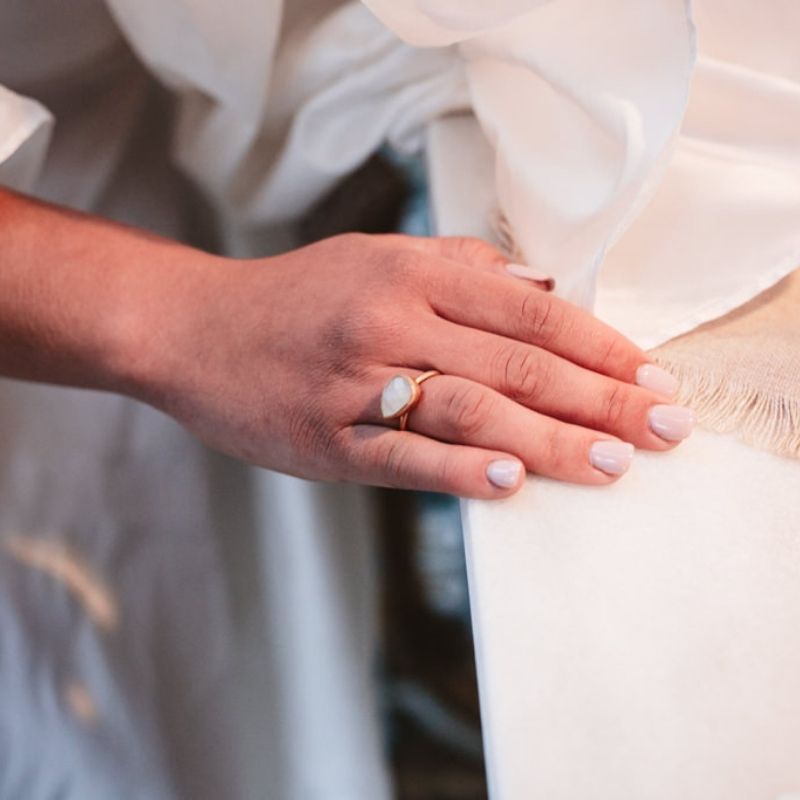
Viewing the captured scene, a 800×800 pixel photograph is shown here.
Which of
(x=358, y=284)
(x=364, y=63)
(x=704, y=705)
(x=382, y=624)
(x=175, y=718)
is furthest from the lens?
(x=382, y=624)

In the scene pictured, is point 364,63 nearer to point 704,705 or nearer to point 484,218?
point 484,218

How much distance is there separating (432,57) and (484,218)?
A: 10cm

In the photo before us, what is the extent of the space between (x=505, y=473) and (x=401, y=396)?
2.4 inches

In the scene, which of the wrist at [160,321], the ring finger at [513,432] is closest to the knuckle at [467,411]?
the ring finger at [513,432]

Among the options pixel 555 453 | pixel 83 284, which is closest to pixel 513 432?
pixel 555 453

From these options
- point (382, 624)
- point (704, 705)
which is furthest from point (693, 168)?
point (382, 624)

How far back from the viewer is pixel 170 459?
0.72m

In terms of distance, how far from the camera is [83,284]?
1.76 feet

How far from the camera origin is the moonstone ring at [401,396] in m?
0.44

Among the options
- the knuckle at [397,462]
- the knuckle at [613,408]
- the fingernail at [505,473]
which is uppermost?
the knuckle at [613,408]

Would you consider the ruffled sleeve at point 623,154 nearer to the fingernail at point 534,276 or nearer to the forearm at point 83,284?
the fingernail at point 534,276

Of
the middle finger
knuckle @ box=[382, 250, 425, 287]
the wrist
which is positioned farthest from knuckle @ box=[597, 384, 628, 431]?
the wrist

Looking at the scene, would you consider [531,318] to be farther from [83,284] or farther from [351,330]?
[83,284]

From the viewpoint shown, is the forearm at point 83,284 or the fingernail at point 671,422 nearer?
the fingernail at point 671,422
